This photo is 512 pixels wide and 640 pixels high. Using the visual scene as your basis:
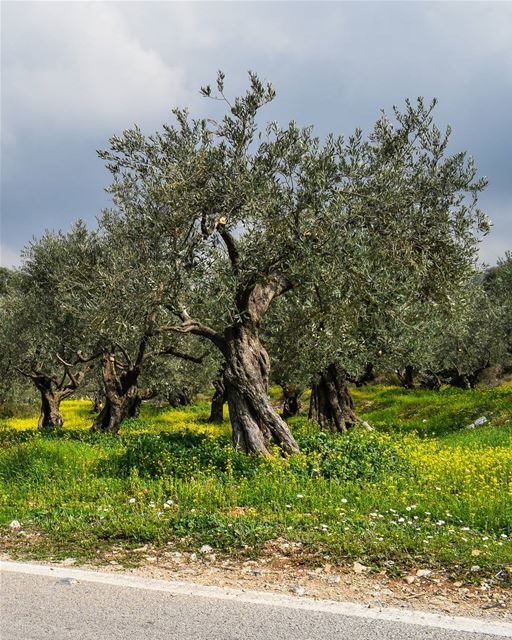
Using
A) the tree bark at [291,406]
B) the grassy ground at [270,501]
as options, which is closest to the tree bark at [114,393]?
the grassy ground at [270,501]

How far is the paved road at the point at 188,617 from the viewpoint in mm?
5305

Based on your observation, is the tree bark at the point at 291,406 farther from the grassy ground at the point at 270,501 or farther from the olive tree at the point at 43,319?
the grassy ground at the point at 270,501

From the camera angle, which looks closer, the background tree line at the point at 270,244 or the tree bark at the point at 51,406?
the background tree line at the point at 270,244

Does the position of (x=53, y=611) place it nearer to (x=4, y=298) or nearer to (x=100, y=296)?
(x=100, y=296)

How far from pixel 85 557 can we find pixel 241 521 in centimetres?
226

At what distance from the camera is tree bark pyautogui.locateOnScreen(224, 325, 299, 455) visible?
43.2ft

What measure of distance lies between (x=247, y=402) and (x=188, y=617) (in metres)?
7.72

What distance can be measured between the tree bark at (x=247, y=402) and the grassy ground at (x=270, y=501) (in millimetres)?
550

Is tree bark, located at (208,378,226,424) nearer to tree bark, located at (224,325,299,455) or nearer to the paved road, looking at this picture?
tree bark, located at (224,325,299,455)

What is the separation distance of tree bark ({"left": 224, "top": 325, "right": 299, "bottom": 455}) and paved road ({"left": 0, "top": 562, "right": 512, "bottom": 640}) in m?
6.53

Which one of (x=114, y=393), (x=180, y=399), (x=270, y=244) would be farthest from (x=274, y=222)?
(x=180, y=399)

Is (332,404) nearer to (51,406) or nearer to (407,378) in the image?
(51,406)

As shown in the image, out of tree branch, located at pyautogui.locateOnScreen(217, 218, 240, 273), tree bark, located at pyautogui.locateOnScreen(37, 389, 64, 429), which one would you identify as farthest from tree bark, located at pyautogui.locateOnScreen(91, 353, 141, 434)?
tree branch, located at pyautogui.locateOnScreen(217, 218, 240, 273)

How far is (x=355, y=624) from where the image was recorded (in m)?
5.51
